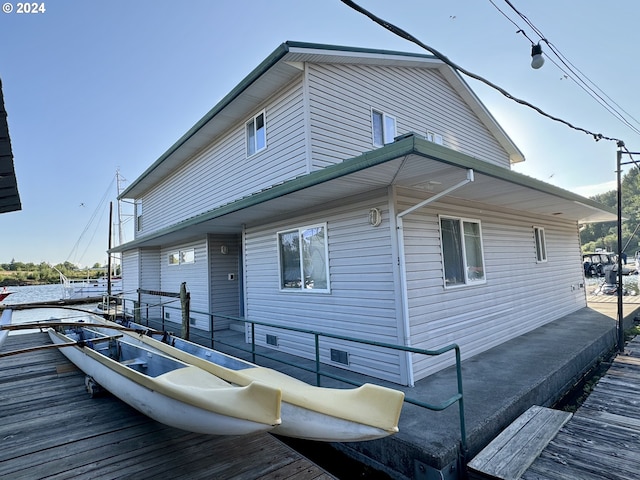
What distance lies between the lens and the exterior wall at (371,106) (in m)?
6.68

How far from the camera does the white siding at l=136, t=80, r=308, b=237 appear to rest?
6781 millimetres

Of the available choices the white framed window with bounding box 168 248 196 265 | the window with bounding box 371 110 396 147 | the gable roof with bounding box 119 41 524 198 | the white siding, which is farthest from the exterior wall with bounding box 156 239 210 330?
the window with bounding box 371 110 396 147

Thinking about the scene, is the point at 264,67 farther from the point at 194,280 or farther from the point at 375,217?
the point at 194,280

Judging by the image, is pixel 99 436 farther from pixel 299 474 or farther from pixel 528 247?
pixel 528 247

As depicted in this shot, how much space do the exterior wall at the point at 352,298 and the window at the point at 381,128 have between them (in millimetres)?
3022

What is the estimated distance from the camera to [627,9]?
6.50 meters

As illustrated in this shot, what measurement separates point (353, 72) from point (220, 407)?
7.24 meters

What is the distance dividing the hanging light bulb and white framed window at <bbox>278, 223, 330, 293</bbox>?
4.44 m

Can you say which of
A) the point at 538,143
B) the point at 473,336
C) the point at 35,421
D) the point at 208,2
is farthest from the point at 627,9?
the point at 35,421

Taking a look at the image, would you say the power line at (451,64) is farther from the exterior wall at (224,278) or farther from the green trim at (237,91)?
the exterior wall at (224,278)

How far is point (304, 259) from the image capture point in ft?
20.7

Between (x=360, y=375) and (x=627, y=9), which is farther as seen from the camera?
(x=627, y=9)

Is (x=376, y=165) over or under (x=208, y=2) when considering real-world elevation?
under

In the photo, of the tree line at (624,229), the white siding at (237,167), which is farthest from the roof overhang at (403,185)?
the tree line at (624,229)
